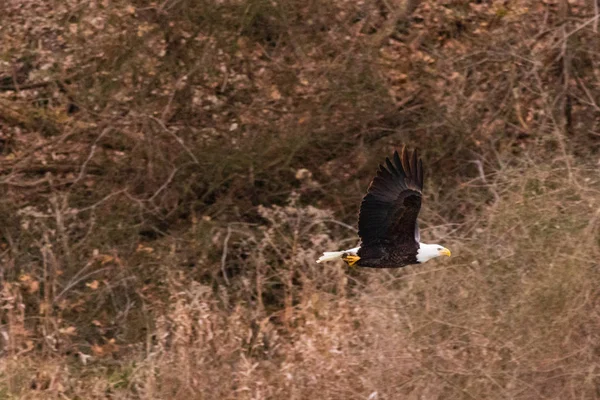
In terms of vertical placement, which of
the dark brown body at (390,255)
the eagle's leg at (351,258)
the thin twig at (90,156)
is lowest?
the thin twig at (90,156)

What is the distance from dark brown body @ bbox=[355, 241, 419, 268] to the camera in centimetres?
656

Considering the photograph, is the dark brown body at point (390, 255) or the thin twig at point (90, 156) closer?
the dark brown body at point (390, 255)

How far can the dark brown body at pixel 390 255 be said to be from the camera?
21.5 ft

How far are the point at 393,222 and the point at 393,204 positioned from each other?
0.37 ft

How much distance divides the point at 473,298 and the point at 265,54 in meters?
2.97

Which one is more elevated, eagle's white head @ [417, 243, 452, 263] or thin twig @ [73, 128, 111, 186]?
eagle's white head @ [417, 243, 452, 263]

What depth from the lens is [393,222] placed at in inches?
258

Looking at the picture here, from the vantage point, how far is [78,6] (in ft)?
29.0

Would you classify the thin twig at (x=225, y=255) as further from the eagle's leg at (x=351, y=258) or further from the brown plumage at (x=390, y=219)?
the brown plumage at (x=390, y=219)

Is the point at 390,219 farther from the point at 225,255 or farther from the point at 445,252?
the point at 225,255

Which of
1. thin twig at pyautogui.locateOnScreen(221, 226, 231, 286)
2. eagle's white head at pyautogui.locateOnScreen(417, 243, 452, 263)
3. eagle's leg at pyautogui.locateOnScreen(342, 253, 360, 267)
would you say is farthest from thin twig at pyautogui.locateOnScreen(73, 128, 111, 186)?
eagle's white head at pyautogui.locateOnScreen(417, 243, 452, 263)

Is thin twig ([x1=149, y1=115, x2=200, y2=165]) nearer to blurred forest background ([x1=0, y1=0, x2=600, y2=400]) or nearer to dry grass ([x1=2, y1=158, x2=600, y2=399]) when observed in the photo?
blurred forest background ([x1=0, y1=0, x2=600, y2=400])

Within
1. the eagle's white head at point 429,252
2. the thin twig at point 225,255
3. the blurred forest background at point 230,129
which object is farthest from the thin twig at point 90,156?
the eagle's white head at point 429,252

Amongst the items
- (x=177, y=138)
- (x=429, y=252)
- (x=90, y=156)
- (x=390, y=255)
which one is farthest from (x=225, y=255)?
(x=429, y=252)
